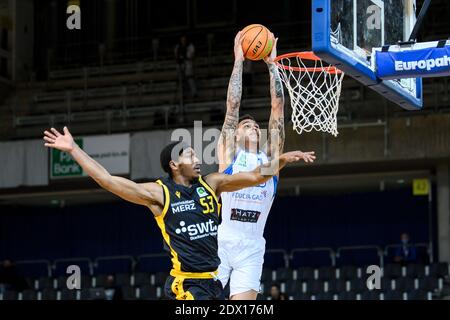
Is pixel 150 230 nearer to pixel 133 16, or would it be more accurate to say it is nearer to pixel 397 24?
pixel 133 16

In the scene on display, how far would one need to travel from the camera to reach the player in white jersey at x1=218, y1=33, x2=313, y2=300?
9.16 metres

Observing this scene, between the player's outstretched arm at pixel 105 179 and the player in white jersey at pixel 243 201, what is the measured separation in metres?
1.91

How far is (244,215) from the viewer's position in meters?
9.38

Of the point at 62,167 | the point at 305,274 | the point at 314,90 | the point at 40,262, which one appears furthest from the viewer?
the point at 40,262

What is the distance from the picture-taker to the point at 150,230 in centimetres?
2516

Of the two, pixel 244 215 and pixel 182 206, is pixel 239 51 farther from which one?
pixel 182 206

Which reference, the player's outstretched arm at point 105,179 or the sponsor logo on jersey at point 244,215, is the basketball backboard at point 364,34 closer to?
the sponsor logo on jersey at point 244,215

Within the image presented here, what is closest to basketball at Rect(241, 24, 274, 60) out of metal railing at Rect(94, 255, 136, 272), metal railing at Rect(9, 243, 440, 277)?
metal railing at Rect(9, 243, 440, 277)

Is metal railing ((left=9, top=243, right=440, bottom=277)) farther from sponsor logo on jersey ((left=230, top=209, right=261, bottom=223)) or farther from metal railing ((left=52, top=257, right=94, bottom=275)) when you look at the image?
sponsor logo on jersey ((left=230, top=209, right=261, bottom=223))

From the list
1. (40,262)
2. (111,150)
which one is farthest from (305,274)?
(40,262)

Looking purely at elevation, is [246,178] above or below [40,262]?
above

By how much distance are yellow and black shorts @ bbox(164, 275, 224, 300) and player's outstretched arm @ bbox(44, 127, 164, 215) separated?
0.55 metres

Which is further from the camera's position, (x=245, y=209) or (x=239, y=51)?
(x=239, y=51)

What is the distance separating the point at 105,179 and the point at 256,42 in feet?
10.5
